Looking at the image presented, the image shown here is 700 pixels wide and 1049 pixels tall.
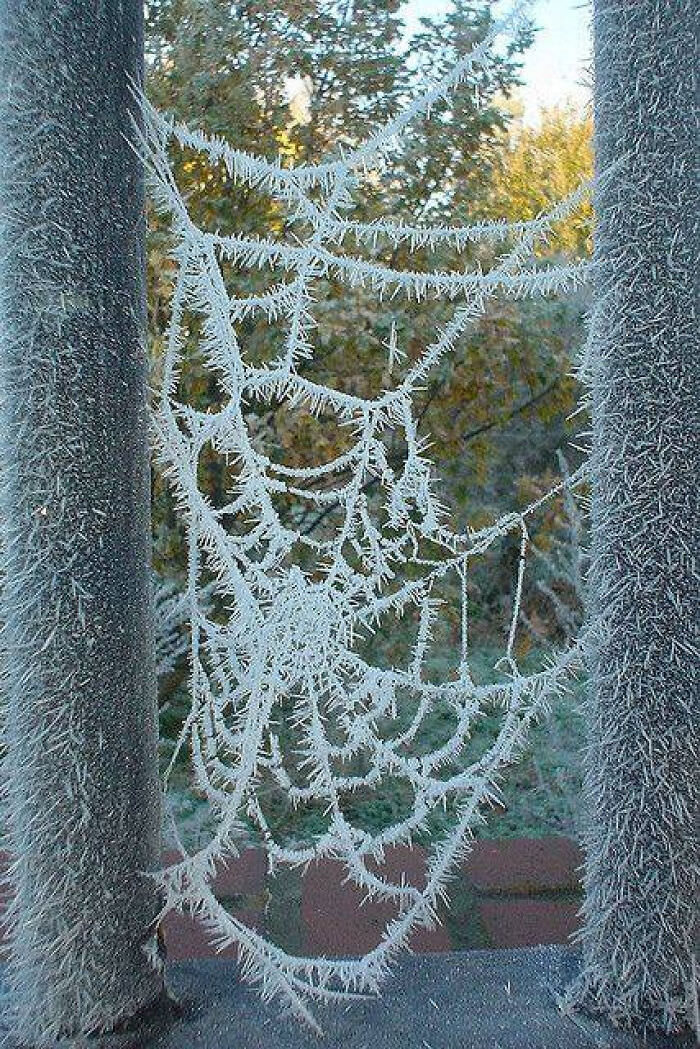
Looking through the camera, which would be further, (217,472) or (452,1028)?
(217,472)

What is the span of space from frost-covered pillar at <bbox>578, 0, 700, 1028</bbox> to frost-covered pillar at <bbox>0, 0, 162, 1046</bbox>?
630mm

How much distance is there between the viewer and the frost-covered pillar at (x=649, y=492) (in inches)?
53.0

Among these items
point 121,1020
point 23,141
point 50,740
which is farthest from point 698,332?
point 121,1020

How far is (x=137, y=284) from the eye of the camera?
1361mm

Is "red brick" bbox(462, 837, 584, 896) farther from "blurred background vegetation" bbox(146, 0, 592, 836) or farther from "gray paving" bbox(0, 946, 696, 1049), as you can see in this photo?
"gray paving" bbox(0, 946, 696, 1049)

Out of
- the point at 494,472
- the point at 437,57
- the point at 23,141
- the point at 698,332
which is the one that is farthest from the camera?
the point at 494,472

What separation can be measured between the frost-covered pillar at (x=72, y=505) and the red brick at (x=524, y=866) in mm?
1030

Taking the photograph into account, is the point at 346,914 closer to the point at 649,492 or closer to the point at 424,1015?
the point at 424,1015

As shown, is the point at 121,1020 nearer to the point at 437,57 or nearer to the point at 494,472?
the point at 437,57

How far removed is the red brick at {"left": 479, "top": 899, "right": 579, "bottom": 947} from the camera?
6.47ft

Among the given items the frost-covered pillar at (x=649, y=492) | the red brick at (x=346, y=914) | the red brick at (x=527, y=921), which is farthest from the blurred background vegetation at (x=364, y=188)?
the frost-covered pillar at (x=649, y=492)

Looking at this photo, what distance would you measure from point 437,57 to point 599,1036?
86.7 inches

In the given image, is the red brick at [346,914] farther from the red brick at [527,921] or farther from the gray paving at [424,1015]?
the gray paving at [424,1015]

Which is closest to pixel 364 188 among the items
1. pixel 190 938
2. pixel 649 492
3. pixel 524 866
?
pixel 649 492
